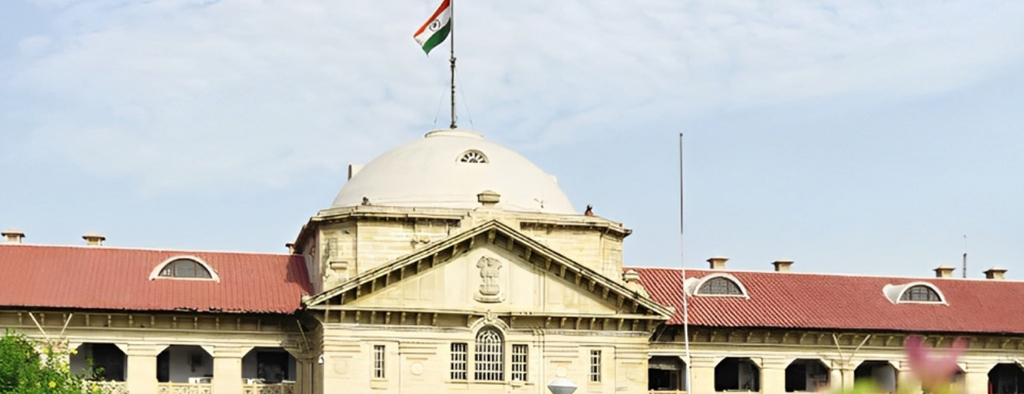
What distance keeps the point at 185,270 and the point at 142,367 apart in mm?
4441

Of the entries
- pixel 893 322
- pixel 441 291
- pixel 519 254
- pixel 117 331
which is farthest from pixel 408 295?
pixel 893 322

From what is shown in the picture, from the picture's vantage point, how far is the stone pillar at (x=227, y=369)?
1977 inches

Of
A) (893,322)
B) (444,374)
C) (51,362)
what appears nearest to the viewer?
(51,362)

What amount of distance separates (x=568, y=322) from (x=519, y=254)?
10.4 ft

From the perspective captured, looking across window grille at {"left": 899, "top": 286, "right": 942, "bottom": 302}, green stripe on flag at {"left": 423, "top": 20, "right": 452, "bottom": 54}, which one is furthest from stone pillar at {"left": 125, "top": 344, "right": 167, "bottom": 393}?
window grille at {"left": 899, "top": 286, "right": 942, "bottom": 302}

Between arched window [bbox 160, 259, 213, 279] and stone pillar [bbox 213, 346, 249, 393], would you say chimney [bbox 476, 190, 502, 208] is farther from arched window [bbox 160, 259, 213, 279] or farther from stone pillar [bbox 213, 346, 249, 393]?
arched window [bbox 160, 259, 213, 279]

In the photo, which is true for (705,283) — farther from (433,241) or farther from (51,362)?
(51,362)

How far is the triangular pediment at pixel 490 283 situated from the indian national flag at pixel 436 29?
441 inches

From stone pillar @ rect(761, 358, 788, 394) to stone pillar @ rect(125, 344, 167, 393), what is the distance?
23.7 meters

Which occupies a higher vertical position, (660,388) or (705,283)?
(705,283)

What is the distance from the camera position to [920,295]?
58.8 meters

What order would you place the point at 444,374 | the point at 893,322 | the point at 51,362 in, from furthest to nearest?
the point at 893,322 < the point at 444,374 < the point at 51,362

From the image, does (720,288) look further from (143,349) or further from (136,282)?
(136,282)

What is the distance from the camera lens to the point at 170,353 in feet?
172
